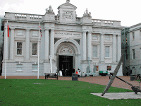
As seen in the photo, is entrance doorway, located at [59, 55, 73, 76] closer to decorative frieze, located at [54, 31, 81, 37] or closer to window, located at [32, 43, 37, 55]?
decorative frieze, located at [54, 31, 81, 37]

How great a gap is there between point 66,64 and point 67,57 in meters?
1.40

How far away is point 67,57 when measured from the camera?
142 ft

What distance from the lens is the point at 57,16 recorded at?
41.5 m

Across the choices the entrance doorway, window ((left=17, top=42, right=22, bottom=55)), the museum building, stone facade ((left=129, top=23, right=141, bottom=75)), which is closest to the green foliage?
the museum building

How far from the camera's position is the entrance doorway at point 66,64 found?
4272cm

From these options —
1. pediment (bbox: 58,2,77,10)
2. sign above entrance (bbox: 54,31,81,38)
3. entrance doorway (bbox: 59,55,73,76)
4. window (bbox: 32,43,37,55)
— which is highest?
pediment (bbox: 58,2,77,10)

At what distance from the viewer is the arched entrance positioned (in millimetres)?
42406

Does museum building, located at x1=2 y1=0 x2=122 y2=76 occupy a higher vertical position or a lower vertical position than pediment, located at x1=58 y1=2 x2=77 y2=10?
Result: lower

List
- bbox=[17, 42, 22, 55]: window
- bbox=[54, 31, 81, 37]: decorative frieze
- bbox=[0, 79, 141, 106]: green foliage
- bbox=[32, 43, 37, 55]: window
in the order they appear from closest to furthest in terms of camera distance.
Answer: bbox=[0, 79, 141, 106]: green foliage < bbox=[17, 42, 22, 55]: window < bbox=[32, 43, 37, 55]: window < bbox=[54, 31, 81, 37]: decorative frieze

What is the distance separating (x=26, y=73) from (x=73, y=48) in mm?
10360

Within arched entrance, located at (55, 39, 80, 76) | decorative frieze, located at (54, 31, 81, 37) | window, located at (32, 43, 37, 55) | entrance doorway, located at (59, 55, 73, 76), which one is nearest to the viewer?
window, located at (32, 43, 37, 55)

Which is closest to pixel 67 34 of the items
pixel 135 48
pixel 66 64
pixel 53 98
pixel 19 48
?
pixel 66 64

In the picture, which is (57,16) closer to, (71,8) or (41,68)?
(71,8)

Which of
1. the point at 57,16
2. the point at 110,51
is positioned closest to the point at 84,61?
the point at 110,51
